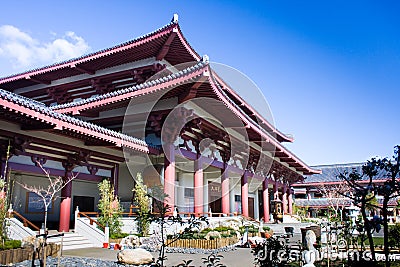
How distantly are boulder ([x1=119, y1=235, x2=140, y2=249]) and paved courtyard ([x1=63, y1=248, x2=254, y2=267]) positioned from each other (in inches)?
25.3

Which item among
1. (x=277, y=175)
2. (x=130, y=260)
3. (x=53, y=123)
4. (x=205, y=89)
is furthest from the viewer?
(x=277, y=175)

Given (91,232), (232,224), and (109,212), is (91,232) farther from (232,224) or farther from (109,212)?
(232,224)

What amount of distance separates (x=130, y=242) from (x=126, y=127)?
14.9 ft

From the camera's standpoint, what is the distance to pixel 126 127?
14.1 metres

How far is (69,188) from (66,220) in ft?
3.43

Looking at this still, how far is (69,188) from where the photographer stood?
40.8ft

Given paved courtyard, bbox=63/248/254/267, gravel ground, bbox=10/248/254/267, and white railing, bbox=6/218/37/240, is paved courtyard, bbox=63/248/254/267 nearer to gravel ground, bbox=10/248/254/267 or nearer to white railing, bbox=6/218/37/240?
gravel ground, bbox=10/248/254/267

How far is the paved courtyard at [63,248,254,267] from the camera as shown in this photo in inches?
352

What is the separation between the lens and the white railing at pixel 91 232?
1157cm

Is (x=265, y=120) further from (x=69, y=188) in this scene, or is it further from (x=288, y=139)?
(x=69, y=188)

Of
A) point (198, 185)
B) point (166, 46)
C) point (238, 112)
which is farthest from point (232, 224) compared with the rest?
point (166, 46)

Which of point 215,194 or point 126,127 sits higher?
point 126,127

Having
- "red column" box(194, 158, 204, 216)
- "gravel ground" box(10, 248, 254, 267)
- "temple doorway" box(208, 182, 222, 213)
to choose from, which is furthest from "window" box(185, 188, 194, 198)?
"gravel ground" box(10, 248, 254, 267)

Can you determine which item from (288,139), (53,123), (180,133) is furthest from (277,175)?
(53,123)
